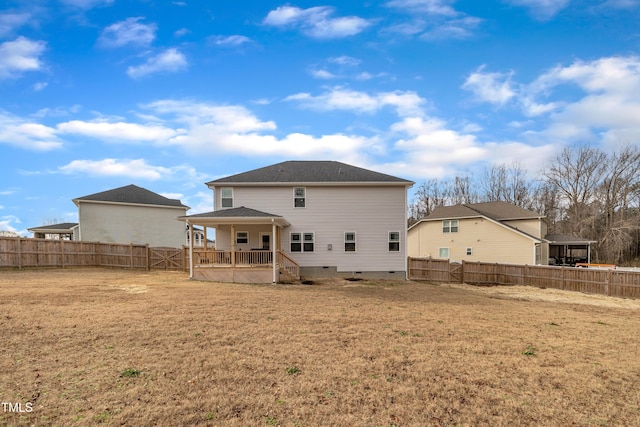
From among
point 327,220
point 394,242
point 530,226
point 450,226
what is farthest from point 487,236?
point 327,220

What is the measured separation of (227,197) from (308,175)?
4707 millimetres

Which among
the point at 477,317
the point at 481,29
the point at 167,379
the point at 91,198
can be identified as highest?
the point at 481,29

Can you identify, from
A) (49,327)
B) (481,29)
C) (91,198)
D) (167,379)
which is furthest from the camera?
(91,198)

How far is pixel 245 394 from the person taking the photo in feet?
13.6

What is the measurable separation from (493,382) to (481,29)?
49.9 feet

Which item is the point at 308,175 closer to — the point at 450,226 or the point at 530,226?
the point at 450,226

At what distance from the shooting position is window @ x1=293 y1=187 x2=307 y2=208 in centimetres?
1884

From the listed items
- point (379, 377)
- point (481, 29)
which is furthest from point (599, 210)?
point (379, 377)

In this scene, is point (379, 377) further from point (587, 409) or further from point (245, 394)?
point (587, 409)

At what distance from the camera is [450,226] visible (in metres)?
28.5

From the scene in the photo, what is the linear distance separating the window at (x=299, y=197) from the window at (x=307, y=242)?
1670mm

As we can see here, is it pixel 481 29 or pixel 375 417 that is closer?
pixel 375 417

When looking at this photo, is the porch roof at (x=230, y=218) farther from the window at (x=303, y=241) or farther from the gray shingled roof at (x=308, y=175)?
the gray shingled roof at (x=308, y=175)

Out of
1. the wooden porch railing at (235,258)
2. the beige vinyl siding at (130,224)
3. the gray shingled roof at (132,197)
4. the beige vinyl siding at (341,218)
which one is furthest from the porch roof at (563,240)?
the gray shingled roof at (132,197)
